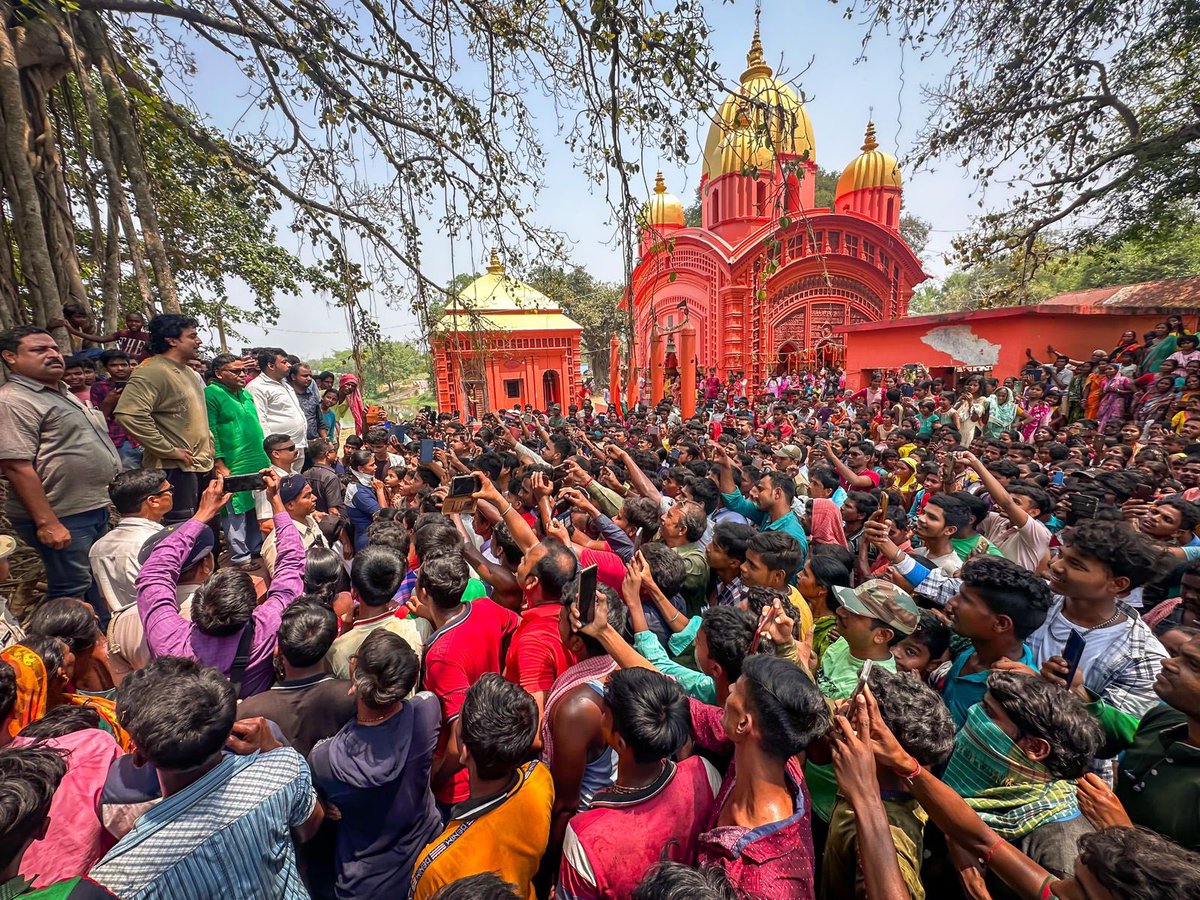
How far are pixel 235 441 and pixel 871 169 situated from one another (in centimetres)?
2821

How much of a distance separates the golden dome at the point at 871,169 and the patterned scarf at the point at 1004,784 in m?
28.0

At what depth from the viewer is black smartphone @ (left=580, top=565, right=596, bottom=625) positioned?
2.12m

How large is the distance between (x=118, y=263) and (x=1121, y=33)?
547 inches

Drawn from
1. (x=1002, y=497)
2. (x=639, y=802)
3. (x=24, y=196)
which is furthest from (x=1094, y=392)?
(x=24, y=196)

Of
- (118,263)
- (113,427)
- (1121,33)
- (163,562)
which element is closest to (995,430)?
Result: (1121,33)

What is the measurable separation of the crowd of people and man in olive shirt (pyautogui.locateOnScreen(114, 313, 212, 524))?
0.06 ft

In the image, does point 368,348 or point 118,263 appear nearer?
point 368,348

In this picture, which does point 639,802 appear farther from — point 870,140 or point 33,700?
point 870,140

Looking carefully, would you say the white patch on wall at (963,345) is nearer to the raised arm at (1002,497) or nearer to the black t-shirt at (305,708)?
the raised arm at (1002,497)

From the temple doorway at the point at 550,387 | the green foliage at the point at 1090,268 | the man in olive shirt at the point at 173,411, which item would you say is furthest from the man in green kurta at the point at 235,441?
the temple doorway at the point at 550,387

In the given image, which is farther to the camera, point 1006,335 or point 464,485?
point 1006,335

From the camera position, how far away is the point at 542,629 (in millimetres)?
2576

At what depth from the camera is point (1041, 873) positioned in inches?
52.8

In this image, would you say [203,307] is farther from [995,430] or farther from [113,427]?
[995,430]
